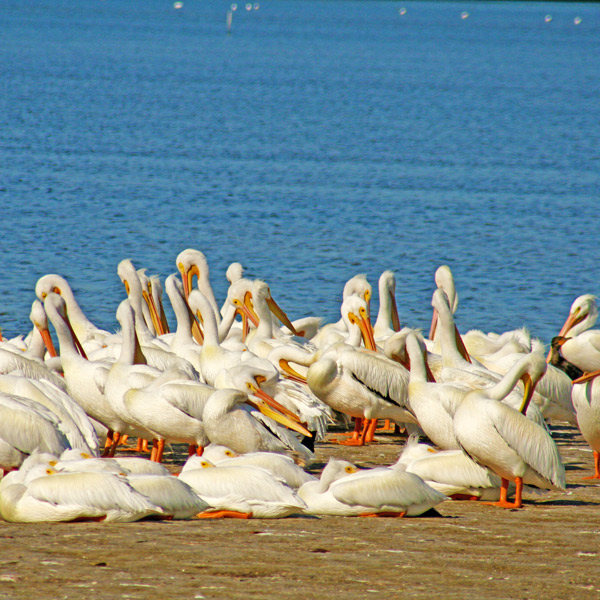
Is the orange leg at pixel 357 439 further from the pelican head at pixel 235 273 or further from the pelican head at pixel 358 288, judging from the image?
the pelican head at pixel 235 273

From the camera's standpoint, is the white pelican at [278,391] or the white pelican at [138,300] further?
the white pelican at [138,300]

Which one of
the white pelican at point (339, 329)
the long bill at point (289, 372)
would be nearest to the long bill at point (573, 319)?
the white pelican at point (339, 329)

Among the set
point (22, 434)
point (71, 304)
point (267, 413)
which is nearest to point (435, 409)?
point (267, 413)

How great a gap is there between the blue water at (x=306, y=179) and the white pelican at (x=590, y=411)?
18.7ft

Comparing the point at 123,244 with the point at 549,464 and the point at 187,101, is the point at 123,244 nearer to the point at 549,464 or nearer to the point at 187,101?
the point at 549,464

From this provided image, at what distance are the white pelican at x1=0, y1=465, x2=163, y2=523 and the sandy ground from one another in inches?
2.5

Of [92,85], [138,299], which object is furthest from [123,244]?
[92,85]

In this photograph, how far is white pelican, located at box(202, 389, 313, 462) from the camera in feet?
21.7

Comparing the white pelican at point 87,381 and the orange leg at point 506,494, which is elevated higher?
the white pelican at point 87,381

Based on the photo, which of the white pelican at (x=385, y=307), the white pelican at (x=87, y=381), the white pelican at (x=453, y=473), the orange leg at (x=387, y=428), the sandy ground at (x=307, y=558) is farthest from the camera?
the white pelican at (x=385, y=307)

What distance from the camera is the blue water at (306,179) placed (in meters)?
15.2

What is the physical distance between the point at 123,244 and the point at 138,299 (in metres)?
6.66

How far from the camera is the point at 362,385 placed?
8086mm

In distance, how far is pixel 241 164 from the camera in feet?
80.2
